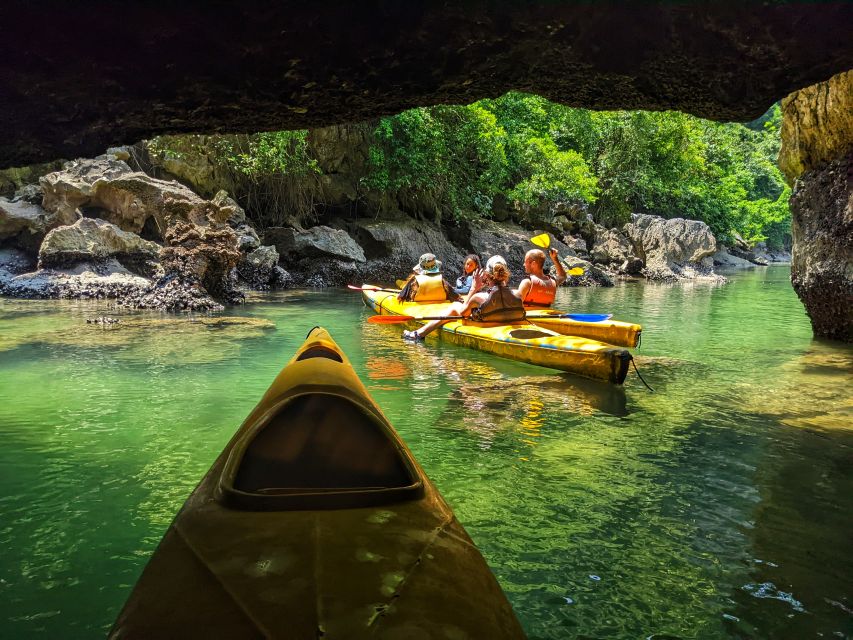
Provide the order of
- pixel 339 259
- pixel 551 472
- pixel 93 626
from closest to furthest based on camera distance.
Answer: pixel 93 626
pixel 551 472
pixel 339 259

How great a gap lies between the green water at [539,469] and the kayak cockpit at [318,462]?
2.75 ft

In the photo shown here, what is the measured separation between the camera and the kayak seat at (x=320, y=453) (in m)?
2.42

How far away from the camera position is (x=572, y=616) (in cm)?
262

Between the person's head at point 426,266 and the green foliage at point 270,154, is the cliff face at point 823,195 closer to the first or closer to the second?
the person's head at point 426,266

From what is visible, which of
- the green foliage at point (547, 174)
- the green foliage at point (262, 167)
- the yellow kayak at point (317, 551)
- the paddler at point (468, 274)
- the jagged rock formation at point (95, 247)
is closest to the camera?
the yellow kayak at point (317, 551)

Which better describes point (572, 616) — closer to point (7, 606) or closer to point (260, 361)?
point (7, 606)

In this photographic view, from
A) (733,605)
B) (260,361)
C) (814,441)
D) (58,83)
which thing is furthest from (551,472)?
(260,361)

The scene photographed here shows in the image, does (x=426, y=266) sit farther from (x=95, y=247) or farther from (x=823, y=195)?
(x=95, y=247)

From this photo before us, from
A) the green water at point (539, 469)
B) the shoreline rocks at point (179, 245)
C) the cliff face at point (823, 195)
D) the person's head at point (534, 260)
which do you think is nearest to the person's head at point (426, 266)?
the person's head at point (534, 260)

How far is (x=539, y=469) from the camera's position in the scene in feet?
13.9

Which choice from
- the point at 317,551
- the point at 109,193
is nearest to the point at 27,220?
the point at 109,193

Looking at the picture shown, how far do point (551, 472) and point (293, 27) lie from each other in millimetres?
3068

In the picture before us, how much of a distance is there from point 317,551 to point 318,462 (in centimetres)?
58

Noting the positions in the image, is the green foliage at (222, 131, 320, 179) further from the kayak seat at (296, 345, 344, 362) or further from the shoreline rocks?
the kayak seat at (296, 345, 344, 362)
